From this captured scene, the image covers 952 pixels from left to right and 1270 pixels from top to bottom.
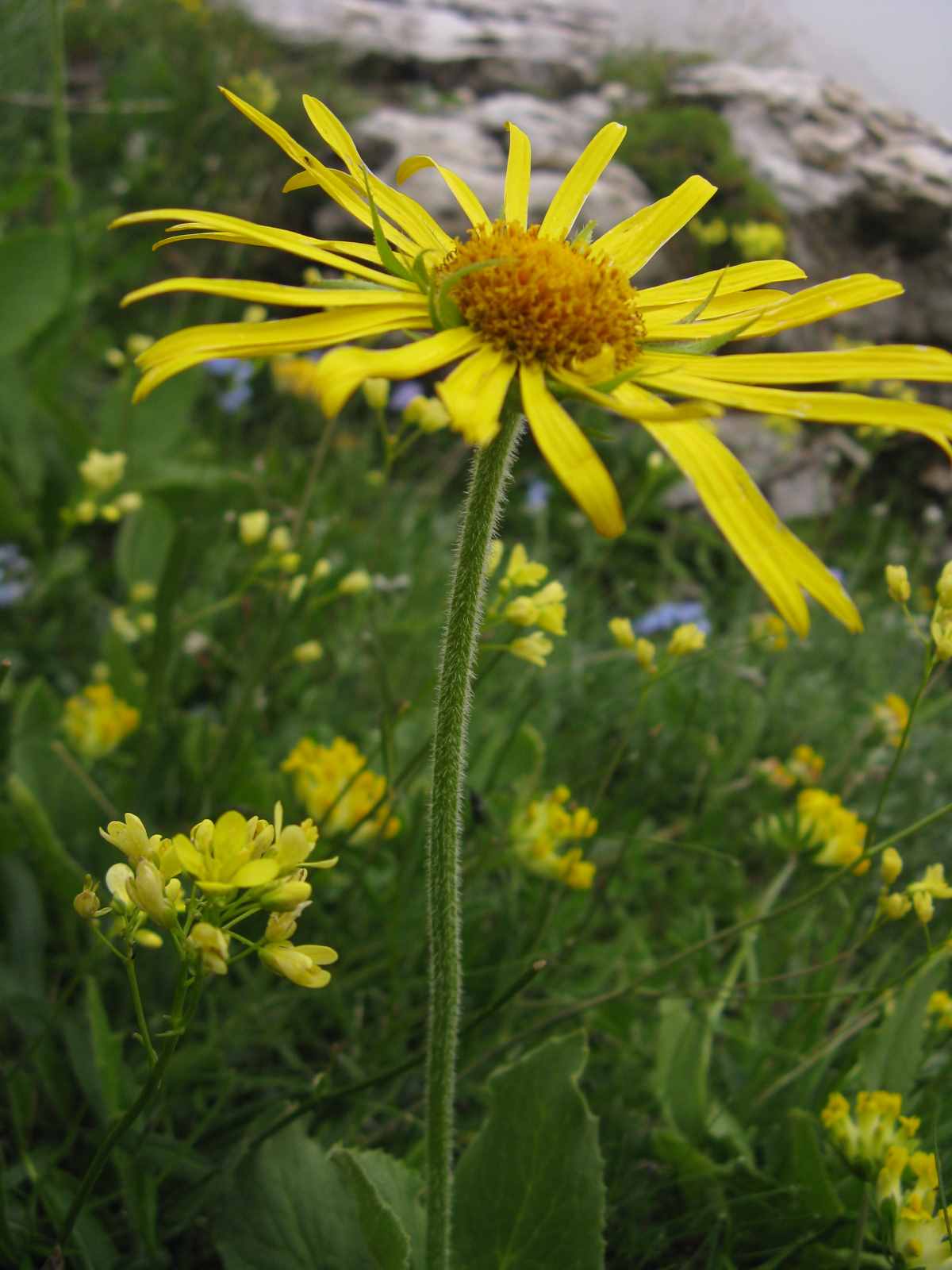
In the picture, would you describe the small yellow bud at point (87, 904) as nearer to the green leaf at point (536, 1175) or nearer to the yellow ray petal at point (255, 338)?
the yellow ray petal at point (255, 338)

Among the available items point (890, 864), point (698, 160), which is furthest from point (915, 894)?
point (698, 160)

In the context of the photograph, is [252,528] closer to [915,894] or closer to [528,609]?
[528,609]

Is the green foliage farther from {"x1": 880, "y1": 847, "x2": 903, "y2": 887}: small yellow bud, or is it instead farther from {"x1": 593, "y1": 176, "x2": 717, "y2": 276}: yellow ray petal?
{"x1": 880, "y1": 847, "x2": 903, "y2": 887}: small yellow bud

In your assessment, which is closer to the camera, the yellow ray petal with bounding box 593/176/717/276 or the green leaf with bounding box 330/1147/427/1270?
the green leaf with bounding box 330/1147/427/1270

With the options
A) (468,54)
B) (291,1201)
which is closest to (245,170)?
(468,54)

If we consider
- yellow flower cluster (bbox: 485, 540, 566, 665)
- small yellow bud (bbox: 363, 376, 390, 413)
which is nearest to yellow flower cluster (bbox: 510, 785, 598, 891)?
yellow flower cluster (bbox: 485, 540, 566, 665)

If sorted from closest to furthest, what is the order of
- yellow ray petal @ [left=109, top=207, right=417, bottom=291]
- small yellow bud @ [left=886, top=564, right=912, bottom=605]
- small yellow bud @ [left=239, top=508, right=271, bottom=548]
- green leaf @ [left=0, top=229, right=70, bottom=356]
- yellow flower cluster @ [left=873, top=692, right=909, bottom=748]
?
1. yellow ray petal @ [left=109, top=207, right=417, bottom=291]
2. small yellow bud @ [left=886, top=564, right=912, bottom=605]
3. small yellow bud @ [left=239, top=508, right=271, bottom=548]
4. yellow flower cluster @ [left=873, top=692, right=909, bottom=748]
5. green leaf @ [left=0, top=229, right=70, bottom=356]

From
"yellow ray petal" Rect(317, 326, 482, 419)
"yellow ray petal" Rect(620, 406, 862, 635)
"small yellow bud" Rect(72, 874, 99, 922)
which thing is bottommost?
"small yellow bud" Rect(72, 874, 99, 922)

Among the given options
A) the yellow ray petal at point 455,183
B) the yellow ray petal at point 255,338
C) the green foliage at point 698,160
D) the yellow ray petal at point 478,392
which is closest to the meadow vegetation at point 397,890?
the yellow ray petal at point 478,392
